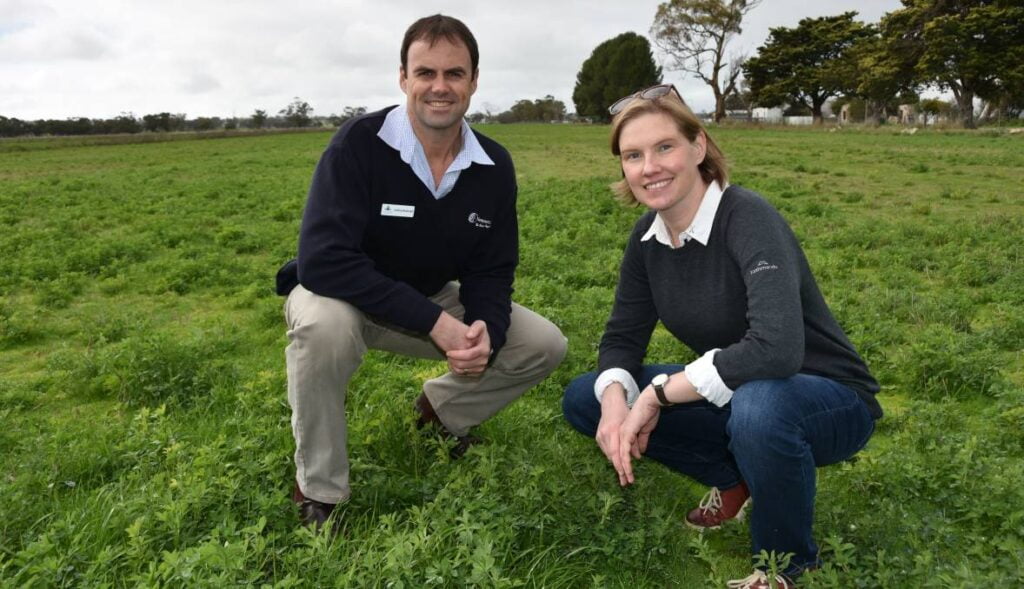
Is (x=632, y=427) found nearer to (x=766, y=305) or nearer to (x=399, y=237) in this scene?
(x=766, y=305)

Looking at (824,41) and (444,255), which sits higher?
(824,41)

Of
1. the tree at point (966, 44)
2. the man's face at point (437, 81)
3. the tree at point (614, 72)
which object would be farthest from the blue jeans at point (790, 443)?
the tree at point (614, 72)

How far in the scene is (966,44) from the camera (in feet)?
123

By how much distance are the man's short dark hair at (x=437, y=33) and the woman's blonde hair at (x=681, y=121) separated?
33.9 inches

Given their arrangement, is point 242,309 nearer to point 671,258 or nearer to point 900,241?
point 671,258

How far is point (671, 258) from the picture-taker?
302 cm

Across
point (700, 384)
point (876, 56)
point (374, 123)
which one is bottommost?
point (700, 384)

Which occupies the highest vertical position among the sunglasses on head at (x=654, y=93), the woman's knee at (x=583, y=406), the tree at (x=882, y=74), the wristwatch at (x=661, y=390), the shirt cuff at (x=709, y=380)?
the tree at (x=882, y=74)

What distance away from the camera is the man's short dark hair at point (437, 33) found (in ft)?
10.9

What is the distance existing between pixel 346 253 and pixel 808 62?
206 ft

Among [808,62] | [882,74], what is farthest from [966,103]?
[808,62]

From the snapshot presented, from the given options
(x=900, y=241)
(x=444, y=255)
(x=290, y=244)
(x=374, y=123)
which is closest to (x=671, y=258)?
(x=444, y=255)

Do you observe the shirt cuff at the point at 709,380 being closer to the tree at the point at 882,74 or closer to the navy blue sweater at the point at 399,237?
the navy blue sweater at the point at 399,237

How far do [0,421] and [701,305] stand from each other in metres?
3.81
